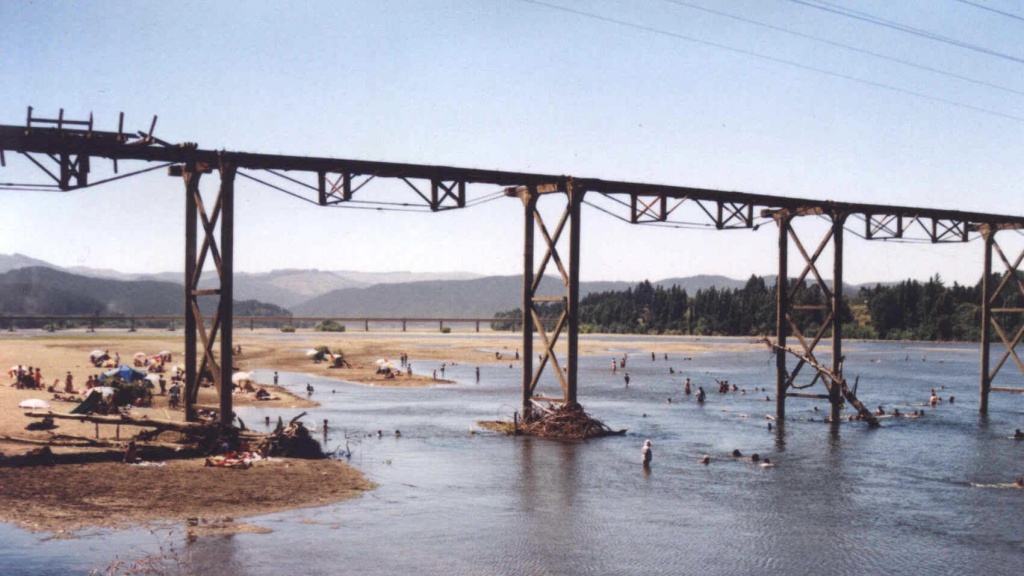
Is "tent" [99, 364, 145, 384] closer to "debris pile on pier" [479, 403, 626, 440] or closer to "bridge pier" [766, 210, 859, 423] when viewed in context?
"debris pile on pier" [479, 403, 626, 440]

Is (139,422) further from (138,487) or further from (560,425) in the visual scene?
(560,425)

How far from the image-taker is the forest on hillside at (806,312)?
5560 inches

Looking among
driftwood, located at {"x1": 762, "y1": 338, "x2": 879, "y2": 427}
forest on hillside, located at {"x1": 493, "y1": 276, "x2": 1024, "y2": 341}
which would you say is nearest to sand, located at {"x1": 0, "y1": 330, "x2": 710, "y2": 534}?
driftwood, located at {"x1": 762, "y1": 338, "x2": 879, "y2": 427}

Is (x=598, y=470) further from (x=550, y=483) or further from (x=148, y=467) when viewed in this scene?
(x=148, y=467)

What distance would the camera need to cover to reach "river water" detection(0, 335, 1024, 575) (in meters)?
14.7

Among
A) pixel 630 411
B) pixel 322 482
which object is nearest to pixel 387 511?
pixel 322 482

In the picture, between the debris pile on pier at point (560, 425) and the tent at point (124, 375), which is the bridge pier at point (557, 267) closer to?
the debris pile on pier at point (560, 425)

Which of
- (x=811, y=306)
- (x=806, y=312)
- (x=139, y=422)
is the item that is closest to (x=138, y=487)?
(x=139, y=422)

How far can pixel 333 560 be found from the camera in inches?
566

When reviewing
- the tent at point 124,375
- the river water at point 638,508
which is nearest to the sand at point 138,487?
the river water at point 638,508

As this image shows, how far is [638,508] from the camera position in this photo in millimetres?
19359

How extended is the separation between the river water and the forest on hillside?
327ft

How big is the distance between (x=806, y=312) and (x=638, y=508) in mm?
132592

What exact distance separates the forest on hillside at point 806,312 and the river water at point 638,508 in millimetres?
99697
